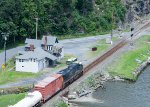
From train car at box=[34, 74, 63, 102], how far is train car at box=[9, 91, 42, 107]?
5.94 ft

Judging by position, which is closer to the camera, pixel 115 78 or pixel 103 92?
pixel 103 92

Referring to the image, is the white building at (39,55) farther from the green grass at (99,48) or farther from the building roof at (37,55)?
the green grass at (99,48)

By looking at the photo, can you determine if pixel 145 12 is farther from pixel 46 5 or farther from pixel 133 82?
pixel 133 82

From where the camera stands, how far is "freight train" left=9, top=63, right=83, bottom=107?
76.8 meters

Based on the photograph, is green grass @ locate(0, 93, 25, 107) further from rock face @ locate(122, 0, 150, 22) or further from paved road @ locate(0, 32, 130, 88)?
rock face @ locate(122, 0, 150, 22)

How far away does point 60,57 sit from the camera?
11631 cm

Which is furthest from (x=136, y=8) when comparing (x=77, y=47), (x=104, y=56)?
(x=104, y=56)

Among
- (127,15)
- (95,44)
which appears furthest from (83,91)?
(127,15)

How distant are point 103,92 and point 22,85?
16918 millimetres

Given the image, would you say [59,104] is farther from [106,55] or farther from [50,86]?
[106,55]

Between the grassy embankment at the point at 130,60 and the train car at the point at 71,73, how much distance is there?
33.5 ft

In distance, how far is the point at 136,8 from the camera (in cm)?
18712

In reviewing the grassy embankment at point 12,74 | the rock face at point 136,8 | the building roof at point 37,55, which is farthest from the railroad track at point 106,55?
the rock face at point 136,8

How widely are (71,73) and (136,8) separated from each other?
3768 inches
